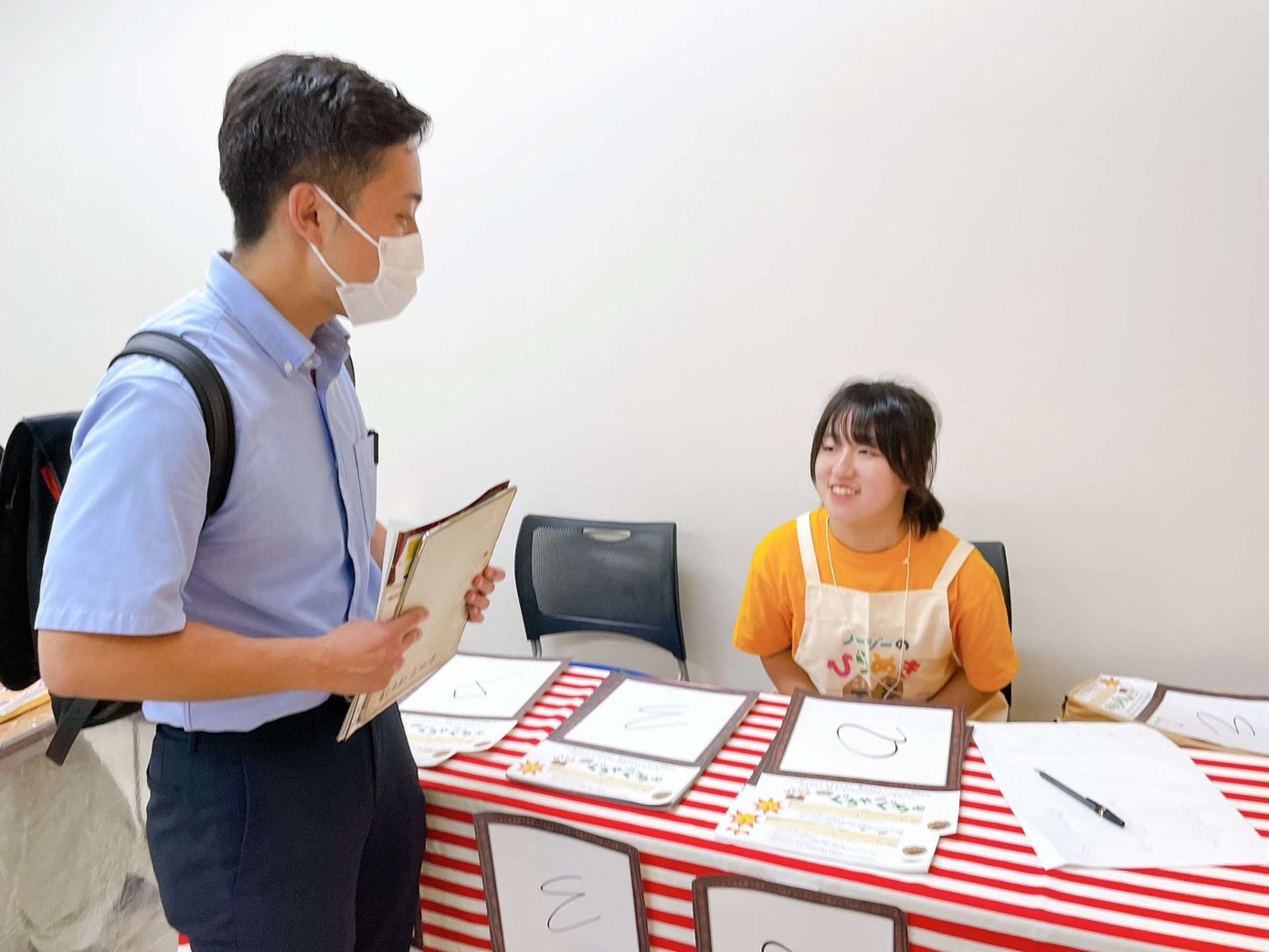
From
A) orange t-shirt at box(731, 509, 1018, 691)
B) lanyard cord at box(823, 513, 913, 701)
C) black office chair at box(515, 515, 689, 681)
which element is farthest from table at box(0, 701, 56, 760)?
lanyard cord at box(823, 513, 913, 701)

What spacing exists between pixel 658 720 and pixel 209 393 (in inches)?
34.2

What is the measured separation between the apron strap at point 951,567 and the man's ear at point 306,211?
49.1 inches

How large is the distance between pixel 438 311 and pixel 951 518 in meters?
1.58

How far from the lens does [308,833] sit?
0.97 m

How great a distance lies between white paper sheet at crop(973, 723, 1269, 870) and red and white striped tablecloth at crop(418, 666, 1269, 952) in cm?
2

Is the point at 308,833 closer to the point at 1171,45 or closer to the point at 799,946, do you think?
the point at 799,946

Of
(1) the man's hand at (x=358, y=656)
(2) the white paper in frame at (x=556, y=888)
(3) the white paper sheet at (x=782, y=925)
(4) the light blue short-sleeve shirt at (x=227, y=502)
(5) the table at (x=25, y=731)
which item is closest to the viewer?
(4) the light blue short-sleeve shirt at (x=227, y=502)

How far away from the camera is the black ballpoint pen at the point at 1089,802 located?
1.07 m

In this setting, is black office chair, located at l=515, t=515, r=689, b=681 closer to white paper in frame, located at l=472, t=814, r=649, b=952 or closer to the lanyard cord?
the lanyard cord

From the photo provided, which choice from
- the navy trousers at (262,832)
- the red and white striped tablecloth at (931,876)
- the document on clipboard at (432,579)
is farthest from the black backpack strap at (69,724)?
the red and white striped tablecloth at (931,876)

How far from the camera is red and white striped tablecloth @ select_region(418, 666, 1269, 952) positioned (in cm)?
92

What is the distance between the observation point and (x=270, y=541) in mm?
920

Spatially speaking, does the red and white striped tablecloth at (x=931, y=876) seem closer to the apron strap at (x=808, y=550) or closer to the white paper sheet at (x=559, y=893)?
the white paper sheet at (x=559, y=893)

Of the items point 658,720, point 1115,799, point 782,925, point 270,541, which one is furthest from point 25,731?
point 1115,799
